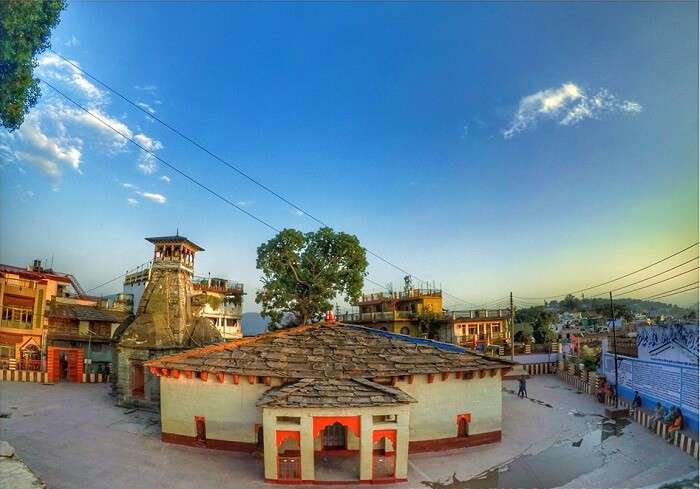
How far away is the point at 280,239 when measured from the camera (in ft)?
126

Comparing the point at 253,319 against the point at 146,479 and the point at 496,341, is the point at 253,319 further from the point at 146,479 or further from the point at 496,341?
the point at 146,479

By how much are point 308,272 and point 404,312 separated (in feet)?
61.7

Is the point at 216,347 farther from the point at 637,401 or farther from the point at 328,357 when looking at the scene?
the point at 637,401

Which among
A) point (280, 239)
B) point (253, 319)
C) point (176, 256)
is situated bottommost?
point (253, 319)

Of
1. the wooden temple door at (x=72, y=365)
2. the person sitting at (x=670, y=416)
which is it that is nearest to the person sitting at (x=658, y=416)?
the person sitting at (x=670, y=416)

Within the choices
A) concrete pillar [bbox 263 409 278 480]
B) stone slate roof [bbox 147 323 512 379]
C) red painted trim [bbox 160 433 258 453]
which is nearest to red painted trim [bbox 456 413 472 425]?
stone slate roof [bbox 147 323 512 379]

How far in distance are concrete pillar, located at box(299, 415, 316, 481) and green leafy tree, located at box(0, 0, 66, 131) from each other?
1282 centimetres

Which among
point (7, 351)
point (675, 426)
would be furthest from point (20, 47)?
point (7, 351)

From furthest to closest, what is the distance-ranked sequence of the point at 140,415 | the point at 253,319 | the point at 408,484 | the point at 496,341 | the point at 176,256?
the point at 253,319, the point at 496,341, the point at 176,256, the point at 140,415, the point at 408,484

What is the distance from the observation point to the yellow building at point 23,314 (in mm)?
33594

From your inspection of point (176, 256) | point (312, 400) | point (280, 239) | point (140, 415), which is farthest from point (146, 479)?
point (280, 239)

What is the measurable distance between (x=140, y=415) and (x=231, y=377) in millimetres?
8475

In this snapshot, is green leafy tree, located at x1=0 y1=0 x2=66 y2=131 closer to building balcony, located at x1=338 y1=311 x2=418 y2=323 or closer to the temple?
the temple

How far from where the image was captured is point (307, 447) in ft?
43.0
